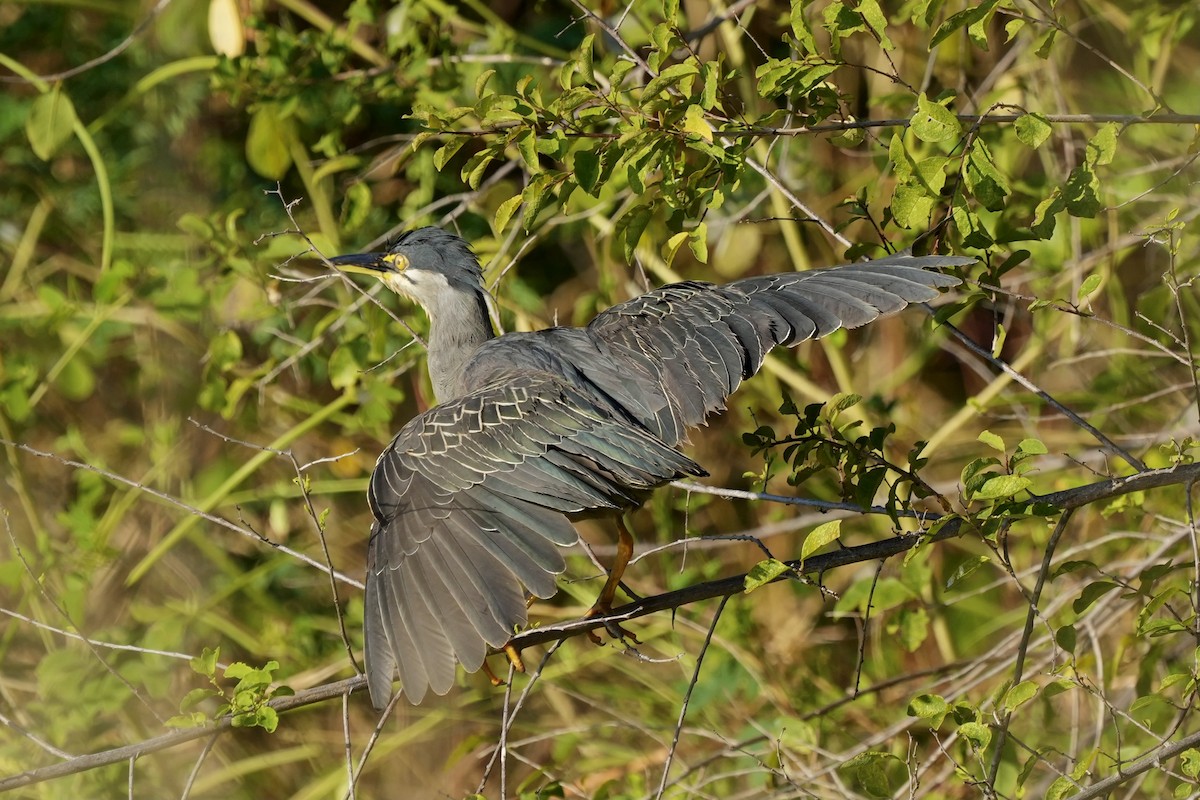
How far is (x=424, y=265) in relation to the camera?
12.5 feet

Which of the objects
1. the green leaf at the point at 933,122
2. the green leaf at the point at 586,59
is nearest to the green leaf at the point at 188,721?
the green leaf at the point at 586,59

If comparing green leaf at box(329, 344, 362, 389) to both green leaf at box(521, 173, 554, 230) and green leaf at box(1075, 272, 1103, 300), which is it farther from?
green leaf at box(1075, 272, 1103, 300)

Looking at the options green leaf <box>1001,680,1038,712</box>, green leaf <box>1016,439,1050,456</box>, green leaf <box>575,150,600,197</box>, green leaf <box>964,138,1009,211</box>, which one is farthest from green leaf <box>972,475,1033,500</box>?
green leaf <box>575,150,600,197</box>

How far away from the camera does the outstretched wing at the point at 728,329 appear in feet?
10.0

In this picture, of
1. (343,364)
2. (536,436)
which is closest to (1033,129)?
(536,436)

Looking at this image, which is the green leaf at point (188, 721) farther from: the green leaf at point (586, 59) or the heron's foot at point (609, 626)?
the green leaf at point (586, 59)

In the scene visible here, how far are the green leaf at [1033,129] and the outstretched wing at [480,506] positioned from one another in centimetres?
90

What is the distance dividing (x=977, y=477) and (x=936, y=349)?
3313mm

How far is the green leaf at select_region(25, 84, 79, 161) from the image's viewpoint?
407 centimetres

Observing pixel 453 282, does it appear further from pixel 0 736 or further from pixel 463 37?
pixel 0 736

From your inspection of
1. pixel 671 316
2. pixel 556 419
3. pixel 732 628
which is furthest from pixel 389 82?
pixel 732 628

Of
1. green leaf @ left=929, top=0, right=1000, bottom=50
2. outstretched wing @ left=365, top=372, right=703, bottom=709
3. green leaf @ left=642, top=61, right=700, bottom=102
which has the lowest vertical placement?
outstretched wing @ left=365, top=372, right=703, bottom=709

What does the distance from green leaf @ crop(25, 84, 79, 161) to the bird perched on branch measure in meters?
1.11

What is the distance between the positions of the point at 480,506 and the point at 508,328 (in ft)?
6.26
